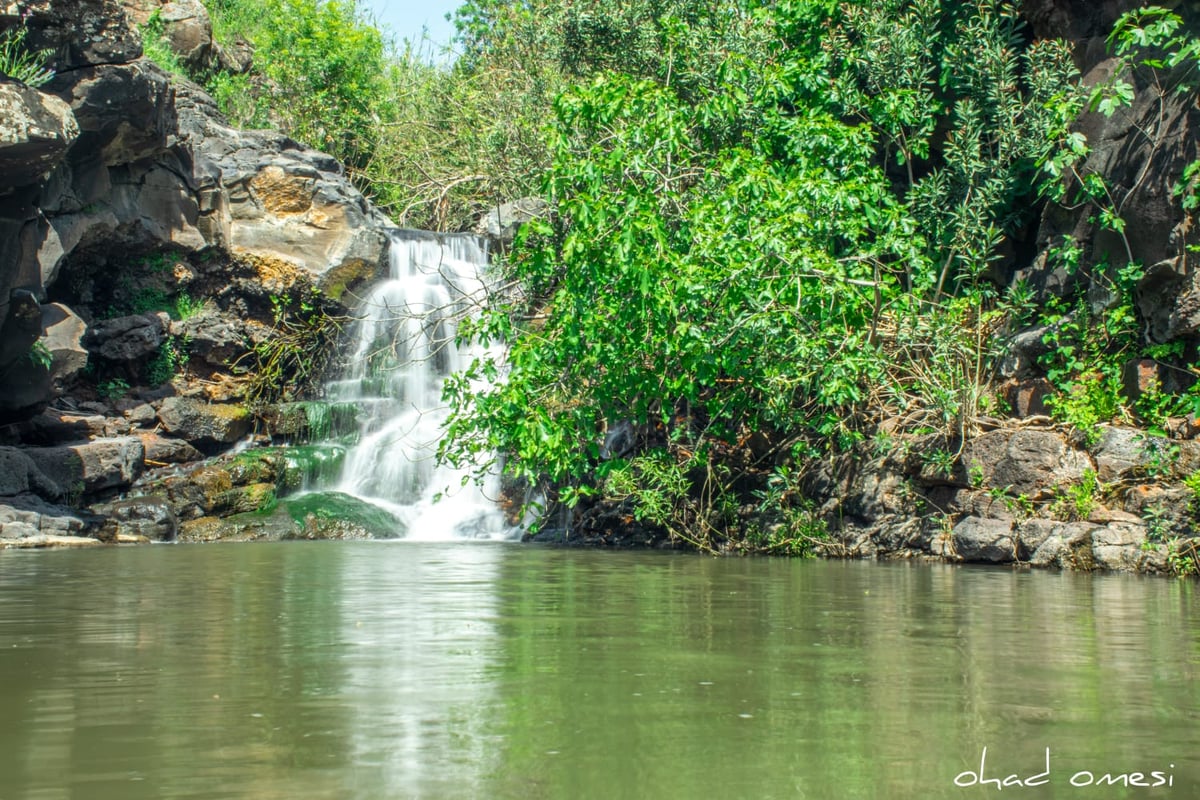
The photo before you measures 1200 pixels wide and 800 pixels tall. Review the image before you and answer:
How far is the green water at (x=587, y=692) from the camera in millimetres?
3055

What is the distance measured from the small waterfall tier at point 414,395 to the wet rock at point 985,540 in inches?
253

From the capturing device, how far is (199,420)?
1841 centimetres

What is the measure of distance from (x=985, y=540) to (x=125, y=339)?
14247 mm

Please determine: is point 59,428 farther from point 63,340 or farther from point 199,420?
point 199,420

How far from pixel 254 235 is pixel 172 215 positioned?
158 centimetres

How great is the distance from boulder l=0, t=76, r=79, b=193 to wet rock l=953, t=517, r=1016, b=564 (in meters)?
11.6

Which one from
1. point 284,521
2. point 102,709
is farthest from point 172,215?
point 102,709

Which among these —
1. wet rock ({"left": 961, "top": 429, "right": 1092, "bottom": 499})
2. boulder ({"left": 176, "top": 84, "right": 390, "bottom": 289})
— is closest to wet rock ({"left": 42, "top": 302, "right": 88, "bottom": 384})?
boulder ({"left": 176, "top": 84, "right": 390, "bottom": 289})

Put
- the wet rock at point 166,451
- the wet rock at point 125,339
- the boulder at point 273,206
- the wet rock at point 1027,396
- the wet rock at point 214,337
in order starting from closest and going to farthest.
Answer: the wet rock at point 1027,396, the wet rock at point 166,451, the wet rock at point 125,339, the wet rock at point 214,337, the boulder at point 273,206

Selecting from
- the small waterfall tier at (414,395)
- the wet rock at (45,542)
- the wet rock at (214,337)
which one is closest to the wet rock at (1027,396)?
the small waterfall tier at (414,395)

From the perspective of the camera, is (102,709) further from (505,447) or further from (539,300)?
(539,300)

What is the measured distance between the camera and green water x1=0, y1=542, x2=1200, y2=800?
10.0ft

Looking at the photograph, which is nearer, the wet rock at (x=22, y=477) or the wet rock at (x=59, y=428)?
the wet rock at (x=22, y=477)

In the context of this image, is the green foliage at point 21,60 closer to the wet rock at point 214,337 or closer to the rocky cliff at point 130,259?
the rocky cliff at point 130,259
